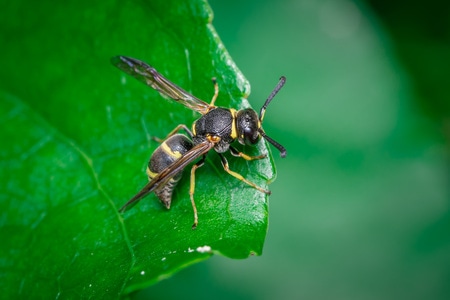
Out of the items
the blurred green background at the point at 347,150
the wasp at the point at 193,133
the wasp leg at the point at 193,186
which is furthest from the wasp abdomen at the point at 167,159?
the blurred green background at the point at 347,150

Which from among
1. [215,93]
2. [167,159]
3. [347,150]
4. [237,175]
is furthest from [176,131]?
[347,150]

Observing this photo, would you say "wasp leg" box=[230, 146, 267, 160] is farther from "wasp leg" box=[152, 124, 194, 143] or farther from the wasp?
"wasp leg" box=[152, 124, 194, 143]

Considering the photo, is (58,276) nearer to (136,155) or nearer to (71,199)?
(71,199)

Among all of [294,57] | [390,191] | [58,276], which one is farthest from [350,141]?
[58,276]

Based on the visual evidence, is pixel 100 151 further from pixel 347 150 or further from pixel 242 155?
pixel 347 150

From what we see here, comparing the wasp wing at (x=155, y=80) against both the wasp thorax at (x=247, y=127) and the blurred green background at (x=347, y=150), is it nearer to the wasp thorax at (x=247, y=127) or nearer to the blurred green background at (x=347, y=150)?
the wasp thorax at (x=247, y=127)

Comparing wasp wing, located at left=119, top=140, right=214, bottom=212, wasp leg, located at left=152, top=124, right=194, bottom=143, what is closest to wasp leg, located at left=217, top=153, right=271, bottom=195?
wasp wing, located at left=119, top=140, right=214, bottom=212
